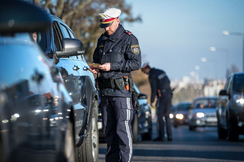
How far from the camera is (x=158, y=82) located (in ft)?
44.1

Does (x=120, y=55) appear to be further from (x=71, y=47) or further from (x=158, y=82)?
(x=158, y=82)

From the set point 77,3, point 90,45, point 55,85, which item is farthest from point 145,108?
point 90,45

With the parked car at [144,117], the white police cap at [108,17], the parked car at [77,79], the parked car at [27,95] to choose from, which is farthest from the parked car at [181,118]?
the parked car at [27,95]

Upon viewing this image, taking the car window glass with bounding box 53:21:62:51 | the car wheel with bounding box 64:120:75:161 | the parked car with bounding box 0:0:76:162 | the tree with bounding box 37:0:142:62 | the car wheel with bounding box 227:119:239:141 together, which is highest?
the tree with bounding box 37:0:142:62

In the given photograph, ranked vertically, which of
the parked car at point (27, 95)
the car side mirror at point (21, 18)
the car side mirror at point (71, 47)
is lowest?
the parked car at point (27, 95)

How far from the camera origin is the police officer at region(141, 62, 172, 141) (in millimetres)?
13297

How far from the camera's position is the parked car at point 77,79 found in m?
5.11

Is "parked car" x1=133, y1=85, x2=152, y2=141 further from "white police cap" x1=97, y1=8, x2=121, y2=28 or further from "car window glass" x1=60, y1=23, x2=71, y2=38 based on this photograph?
"white police cap" x1=97, y1=8, x2=121, y2=28

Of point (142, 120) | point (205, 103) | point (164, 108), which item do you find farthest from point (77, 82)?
point (205, 103)

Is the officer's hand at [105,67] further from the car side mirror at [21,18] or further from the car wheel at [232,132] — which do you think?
the car wheel at [232,132]

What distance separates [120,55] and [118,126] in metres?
0.82

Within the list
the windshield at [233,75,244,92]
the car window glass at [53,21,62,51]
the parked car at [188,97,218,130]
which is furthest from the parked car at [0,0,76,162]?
the parked car at [188,97,218,130]

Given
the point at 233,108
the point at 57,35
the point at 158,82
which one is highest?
the point at 57,35

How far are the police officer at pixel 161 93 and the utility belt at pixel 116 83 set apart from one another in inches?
299
